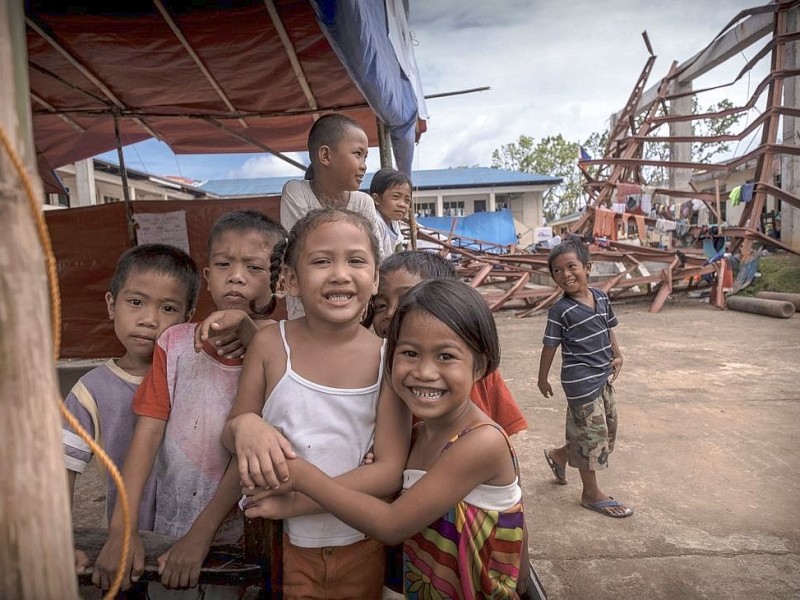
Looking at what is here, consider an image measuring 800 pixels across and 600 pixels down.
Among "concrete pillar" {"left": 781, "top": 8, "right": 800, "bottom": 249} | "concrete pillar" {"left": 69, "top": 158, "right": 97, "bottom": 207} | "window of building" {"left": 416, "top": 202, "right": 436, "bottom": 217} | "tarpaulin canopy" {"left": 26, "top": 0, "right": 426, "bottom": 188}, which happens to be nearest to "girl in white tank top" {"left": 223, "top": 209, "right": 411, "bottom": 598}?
"tarpaulin canopy" {"left": 26, "top": 0, "right": 426, "bottom": 188}

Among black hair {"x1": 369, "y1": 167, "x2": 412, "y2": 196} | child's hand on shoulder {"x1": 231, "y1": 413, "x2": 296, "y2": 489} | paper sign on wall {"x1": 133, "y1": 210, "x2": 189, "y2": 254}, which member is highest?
black hair {"x1": 369, "y1": 167, "x2": 412, "y2": 196}

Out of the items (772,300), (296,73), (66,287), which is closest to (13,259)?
(296,73)

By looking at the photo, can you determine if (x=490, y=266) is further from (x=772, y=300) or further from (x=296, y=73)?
(x=296, y=73)

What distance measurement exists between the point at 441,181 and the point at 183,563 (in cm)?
2990

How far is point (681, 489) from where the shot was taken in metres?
2.67

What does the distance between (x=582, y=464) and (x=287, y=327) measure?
1.96 m

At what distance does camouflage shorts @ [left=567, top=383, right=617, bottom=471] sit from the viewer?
2575 millimetres

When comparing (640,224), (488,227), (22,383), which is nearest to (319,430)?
(22,383)

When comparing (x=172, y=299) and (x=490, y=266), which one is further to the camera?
(x=490, y=266)

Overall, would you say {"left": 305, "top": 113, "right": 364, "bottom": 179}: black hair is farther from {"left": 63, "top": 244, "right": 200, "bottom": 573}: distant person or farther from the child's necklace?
{"left": 63, "top": 244, "right": 200, "bottom": 573}: distant person

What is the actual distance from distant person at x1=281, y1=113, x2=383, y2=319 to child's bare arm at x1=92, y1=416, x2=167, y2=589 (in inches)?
51.7

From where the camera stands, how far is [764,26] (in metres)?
9.31

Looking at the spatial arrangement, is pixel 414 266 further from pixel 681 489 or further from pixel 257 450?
pixel 681 489

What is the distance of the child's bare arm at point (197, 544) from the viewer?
113 cm
